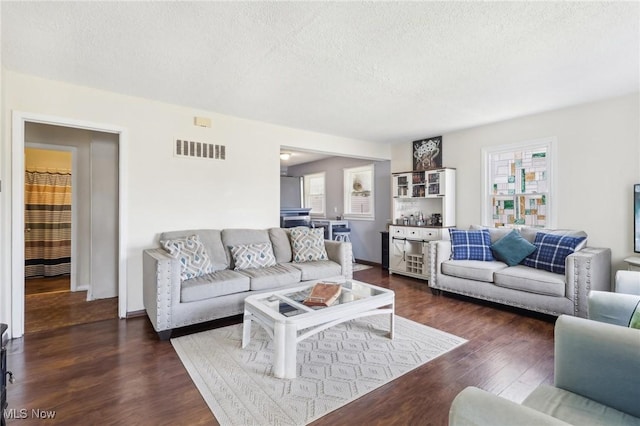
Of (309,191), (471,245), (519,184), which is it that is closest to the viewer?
(471,245)

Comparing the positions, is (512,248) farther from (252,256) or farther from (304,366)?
(252,256)

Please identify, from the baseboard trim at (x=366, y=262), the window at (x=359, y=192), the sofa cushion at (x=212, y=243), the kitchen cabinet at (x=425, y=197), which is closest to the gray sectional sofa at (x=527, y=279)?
the kitchen cabinet at (x=425, y=197)

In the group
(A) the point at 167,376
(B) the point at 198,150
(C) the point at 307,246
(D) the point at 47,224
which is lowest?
(A) the point at 167,376

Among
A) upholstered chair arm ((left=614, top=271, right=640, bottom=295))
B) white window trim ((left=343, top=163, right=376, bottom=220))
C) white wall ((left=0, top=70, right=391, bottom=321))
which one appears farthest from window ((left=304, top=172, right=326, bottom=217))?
upholstered chair arm ((left=614, top=271, right=640, bottom=295))

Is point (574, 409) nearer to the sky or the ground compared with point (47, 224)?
nearer to the ground

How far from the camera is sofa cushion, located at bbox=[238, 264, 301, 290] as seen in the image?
3.33 meters

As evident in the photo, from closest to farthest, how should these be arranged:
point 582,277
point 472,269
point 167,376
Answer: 1. point 167,376
2. point 582,277
3. point 472,269

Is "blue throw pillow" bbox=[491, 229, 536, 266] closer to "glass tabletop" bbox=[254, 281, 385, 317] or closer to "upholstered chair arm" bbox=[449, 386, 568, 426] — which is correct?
"glass tabletop" bbox=[254, 281, 385, 317]

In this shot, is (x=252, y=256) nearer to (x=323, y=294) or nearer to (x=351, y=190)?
(x=323, y=294)

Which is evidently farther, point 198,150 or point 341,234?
point 341,234

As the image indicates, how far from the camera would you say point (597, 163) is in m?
3.66

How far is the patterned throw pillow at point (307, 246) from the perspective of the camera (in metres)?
4.10

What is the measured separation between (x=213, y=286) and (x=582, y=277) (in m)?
3.62

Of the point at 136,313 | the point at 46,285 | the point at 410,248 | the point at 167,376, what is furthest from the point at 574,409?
the point at 46,285
